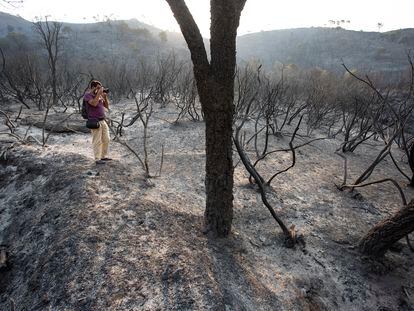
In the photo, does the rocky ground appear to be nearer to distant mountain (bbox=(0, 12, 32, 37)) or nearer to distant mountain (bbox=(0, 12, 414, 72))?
distant mountain (bbox=(0, 12, 414, 72))

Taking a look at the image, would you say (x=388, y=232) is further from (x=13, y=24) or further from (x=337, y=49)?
(x=13, y=24)

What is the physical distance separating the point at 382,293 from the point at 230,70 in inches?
110

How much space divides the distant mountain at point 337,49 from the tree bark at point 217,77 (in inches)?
1497

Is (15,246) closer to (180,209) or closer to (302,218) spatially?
(180,209)

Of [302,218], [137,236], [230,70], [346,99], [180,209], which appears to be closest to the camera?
[230,70]

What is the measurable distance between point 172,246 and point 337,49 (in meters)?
55.2

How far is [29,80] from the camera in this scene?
11930 millimetres

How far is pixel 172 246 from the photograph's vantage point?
3293 millimetres

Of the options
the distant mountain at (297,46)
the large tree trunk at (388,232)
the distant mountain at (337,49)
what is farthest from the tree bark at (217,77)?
the distant mountain at (297,46)

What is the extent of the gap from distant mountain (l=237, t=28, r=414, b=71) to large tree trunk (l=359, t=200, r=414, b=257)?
3755 centimetres

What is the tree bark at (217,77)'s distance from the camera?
2.59 meters

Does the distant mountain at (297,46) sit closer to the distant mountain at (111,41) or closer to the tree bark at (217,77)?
the distant mountain at (111,41)

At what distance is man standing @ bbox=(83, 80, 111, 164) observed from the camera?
4.86m

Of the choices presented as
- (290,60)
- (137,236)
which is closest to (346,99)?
(137,236)
